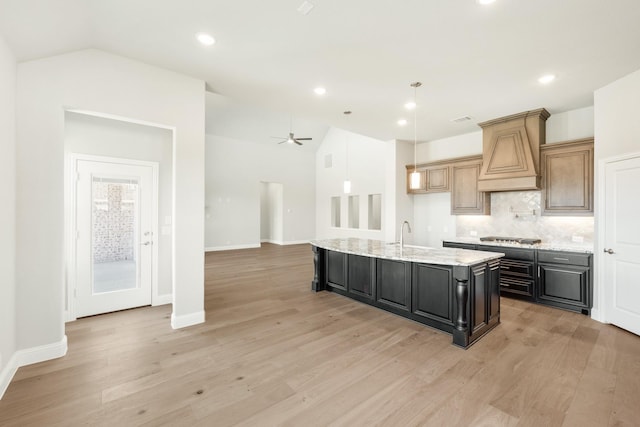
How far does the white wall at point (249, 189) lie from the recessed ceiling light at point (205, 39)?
22.1 ft

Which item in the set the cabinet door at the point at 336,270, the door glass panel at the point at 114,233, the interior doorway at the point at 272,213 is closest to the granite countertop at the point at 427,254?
the cabinet door at the point at 336,270

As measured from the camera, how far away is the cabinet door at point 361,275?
4.04m

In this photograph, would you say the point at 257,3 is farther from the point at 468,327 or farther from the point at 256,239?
the point at 256,239

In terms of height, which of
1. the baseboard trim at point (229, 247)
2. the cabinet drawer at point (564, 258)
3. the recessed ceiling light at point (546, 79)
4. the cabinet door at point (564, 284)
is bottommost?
the baseboard trim at point (229, 247)

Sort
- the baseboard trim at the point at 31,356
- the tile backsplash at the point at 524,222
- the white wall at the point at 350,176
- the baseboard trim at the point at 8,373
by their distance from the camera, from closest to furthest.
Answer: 1. the baseboard trim at the point at 8,373
2. the baseboard trim at the point at 31,356
3. the tile backsplash at the point at 524,222
4. the white wall at the point at 350,176

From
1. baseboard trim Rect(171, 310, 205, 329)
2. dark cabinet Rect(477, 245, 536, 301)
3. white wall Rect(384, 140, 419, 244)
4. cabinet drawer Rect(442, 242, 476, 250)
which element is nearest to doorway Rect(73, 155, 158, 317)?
baseboard trim Rect(171, 310, 205, 329)

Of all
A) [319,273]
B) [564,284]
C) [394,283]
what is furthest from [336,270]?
[564,284]

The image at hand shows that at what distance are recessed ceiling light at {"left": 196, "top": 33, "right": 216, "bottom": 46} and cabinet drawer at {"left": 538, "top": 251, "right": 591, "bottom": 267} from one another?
503 cm

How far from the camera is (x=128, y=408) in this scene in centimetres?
201

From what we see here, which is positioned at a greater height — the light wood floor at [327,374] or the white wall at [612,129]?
the white wall at [612,129]

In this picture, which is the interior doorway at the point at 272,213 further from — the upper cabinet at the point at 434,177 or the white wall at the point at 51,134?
the white wall at the point at 51,134

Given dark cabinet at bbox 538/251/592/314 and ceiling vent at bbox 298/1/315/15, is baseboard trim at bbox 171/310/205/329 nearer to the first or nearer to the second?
ceiling vent at bbox 298/1/315/15

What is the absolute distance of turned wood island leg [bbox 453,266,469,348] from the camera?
2893 mm

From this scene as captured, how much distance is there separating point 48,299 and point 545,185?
6.46m
